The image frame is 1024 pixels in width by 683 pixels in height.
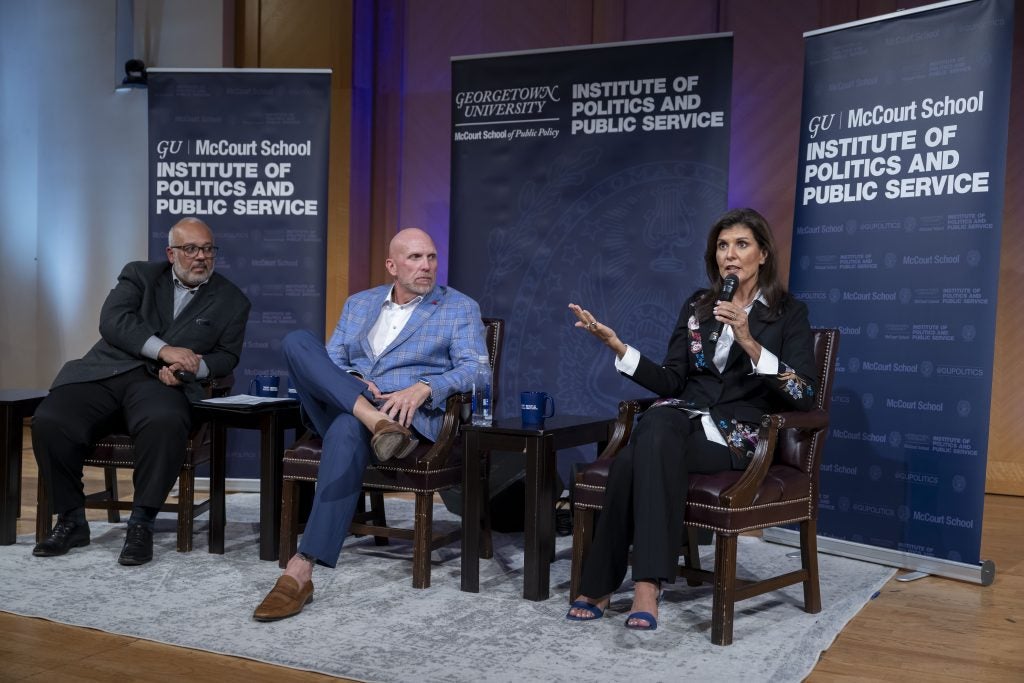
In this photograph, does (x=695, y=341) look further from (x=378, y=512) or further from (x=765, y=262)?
(x=378, y=512)

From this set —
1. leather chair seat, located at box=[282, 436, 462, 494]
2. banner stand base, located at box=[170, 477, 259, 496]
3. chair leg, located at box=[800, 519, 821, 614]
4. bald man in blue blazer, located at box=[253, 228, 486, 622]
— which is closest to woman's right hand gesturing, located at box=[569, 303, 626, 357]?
bald man in blue blazer, located at box=[253, 228, 486, 622]

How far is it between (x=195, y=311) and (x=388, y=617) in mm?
1816

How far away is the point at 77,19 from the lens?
733 centimetres

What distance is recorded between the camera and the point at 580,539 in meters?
3.32

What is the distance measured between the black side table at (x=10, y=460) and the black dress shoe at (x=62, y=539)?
0.62 ft

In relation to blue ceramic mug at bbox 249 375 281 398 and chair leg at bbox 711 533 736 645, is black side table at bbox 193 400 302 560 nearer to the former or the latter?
blue ceramic mug at bbox 249 375 281 398

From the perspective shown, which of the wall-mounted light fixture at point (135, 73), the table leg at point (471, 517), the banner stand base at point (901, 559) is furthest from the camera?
the wall-mounted light fixture at point (135, 73)

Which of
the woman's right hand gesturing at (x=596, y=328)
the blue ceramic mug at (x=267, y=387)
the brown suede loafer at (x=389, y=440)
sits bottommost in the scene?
the brown suede loafer at (x=389, y=440)

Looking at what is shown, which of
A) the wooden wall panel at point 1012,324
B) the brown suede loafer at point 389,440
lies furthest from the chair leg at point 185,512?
the wooden wall panel at point 1012,324

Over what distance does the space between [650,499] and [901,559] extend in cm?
157

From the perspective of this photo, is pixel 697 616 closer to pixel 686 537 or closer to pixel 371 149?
pixel 686 537

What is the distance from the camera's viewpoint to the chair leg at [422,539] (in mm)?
3572

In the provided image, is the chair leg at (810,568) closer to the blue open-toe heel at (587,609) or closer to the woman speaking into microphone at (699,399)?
the woman speaking into microphone at (699,399)

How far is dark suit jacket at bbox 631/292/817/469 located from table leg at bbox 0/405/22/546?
2502mm
